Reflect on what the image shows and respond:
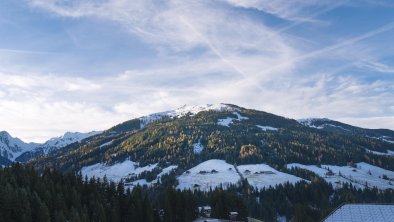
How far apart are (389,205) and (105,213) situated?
81899 millimetres

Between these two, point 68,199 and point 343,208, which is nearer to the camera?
point 343,208

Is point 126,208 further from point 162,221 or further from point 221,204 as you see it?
point 221,204

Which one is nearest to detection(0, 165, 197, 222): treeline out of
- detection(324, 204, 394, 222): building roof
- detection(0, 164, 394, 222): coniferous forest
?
Result: detection(0, 164, 394, 222): coniferous forest

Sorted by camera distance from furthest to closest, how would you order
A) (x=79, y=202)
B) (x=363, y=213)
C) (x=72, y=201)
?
1. (x=72, y=201)
2. (x=79, y=202)
3. (x=363, y=213)

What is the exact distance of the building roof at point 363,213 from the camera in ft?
316

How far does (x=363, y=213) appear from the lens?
98438mm

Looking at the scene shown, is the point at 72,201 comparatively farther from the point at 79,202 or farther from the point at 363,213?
the point at 363,213

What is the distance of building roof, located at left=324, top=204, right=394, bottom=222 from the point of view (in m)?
96.2

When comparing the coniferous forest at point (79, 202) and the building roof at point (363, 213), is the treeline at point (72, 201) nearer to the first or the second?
the coniferous forest at point (79, 202)

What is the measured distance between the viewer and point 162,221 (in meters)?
159

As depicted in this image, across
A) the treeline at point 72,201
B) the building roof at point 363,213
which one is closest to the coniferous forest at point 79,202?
the treeline at point 72,201

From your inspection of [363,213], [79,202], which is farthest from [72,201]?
[363,213]

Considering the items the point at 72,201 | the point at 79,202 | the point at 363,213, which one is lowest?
the point at 363,213

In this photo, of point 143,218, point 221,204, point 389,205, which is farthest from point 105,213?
point 389,205
